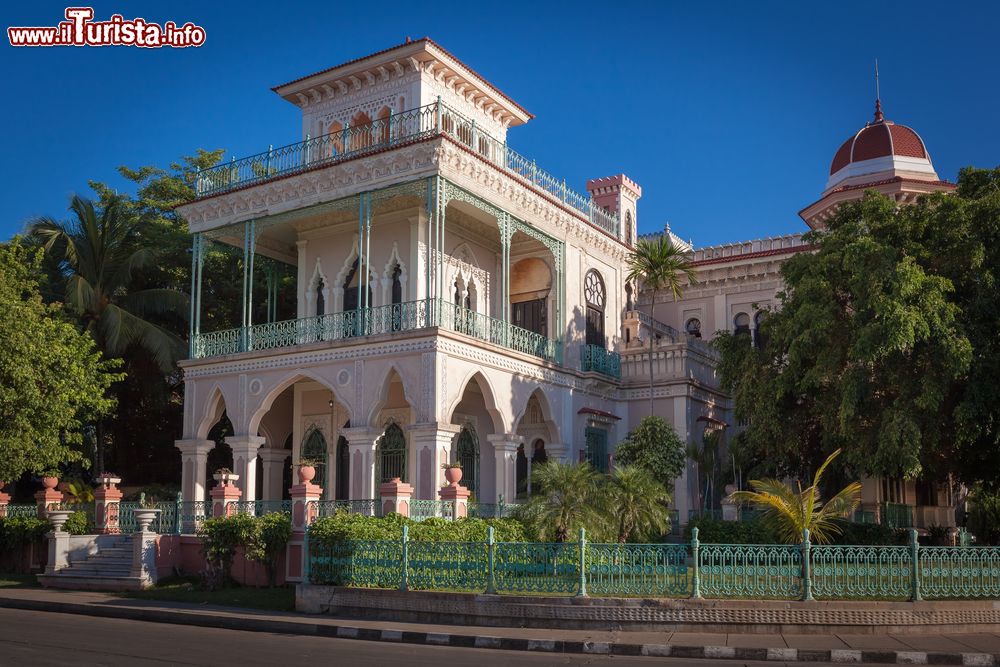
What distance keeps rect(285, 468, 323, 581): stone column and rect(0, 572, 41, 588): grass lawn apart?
617cm

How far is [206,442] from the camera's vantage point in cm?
2378

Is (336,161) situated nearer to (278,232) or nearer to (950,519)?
(278,232)

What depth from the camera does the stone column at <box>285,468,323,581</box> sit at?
16625mm

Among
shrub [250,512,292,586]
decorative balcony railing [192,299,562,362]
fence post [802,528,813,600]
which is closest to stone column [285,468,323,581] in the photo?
shrub [250,512,292,586]

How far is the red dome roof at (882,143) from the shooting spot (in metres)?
29.6

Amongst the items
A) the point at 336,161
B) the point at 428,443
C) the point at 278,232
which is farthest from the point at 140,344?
the point at 428,443

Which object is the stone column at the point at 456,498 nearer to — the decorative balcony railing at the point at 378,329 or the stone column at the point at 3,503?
the decorative balcony railing at the point at 378,329

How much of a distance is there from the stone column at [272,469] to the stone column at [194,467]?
197cm

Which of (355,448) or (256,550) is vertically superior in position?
(355,448)

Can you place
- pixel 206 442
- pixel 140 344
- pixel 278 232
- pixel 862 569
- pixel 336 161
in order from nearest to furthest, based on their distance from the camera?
pixel 862 569, pixel 336 161, pixel 206 442, pixel 278 232, pixel 140 344

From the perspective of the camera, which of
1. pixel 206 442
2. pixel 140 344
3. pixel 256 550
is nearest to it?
pixel 256 550

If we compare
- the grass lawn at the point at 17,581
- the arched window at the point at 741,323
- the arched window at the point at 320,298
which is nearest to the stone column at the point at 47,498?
the grass lawn at the point at 17,581

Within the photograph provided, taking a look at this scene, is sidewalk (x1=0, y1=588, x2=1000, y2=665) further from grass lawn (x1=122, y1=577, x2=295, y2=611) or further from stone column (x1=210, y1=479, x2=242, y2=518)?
stone column (x1=210, y1=479, x2=242, y2=518)

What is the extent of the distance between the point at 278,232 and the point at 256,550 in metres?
10.7
